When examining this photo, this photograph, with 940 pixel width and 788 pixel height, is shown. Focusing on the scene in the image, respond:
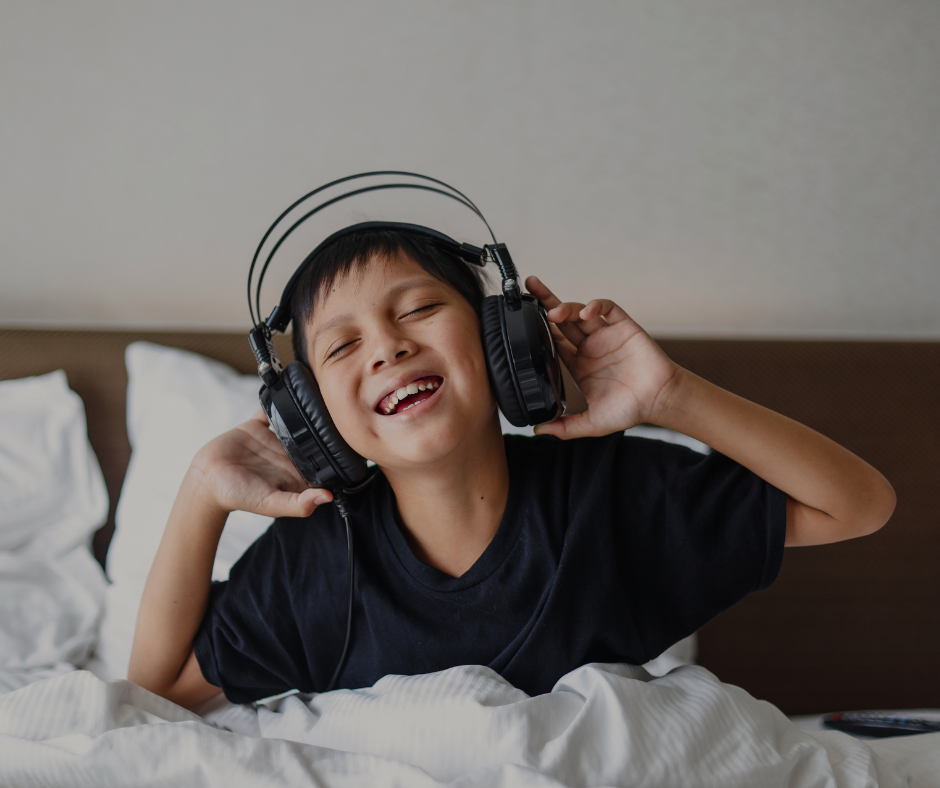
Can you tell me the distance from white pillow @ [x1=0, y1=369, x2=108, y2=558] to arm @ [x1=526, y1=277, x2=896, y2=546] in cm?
99

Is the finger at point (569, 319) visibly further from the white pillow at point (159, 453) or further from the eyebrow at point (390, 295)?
the white pillow at point (159, 453)

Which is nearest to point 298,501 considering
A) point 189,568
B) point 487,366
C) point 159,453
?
point 189,568

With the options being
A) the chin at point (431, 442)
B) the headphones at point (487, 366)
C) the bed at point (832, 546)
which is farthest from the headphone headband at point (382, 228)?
the bed at point (832, 546)

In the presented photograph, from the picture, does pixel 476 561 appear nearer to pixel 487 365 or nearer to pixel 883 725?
pixel 487 365

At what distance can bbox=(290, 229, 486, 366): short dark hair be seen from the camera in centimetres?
86

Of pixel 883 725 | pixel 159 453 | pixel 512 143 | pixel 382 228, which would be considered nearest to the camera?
pixel 382 228

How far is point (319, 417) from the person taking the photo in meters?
0.79

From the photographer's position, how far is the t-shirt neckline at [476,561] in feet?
2.75

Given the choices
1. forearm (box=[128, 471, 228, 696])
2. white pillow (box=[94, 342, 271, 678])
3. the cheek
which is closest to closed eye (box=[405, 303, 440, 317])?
the cheek

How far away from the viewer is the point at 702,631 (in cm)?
131

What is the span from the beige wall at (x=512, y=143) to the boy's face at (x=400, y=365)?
69cm

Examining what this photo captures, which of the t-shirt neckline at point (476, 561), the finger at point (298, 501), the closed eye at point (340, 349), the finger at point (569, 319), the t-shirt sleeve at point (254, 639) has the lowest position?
the t-shirt sleeve at point (254, 639)

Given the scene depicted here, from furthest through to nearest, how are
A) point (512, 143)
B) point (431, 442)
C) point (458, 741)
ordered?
point (512, 143)
point (431, 442)
point (458, 741)

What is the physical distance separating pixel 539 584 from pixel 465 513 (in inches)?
5.3
